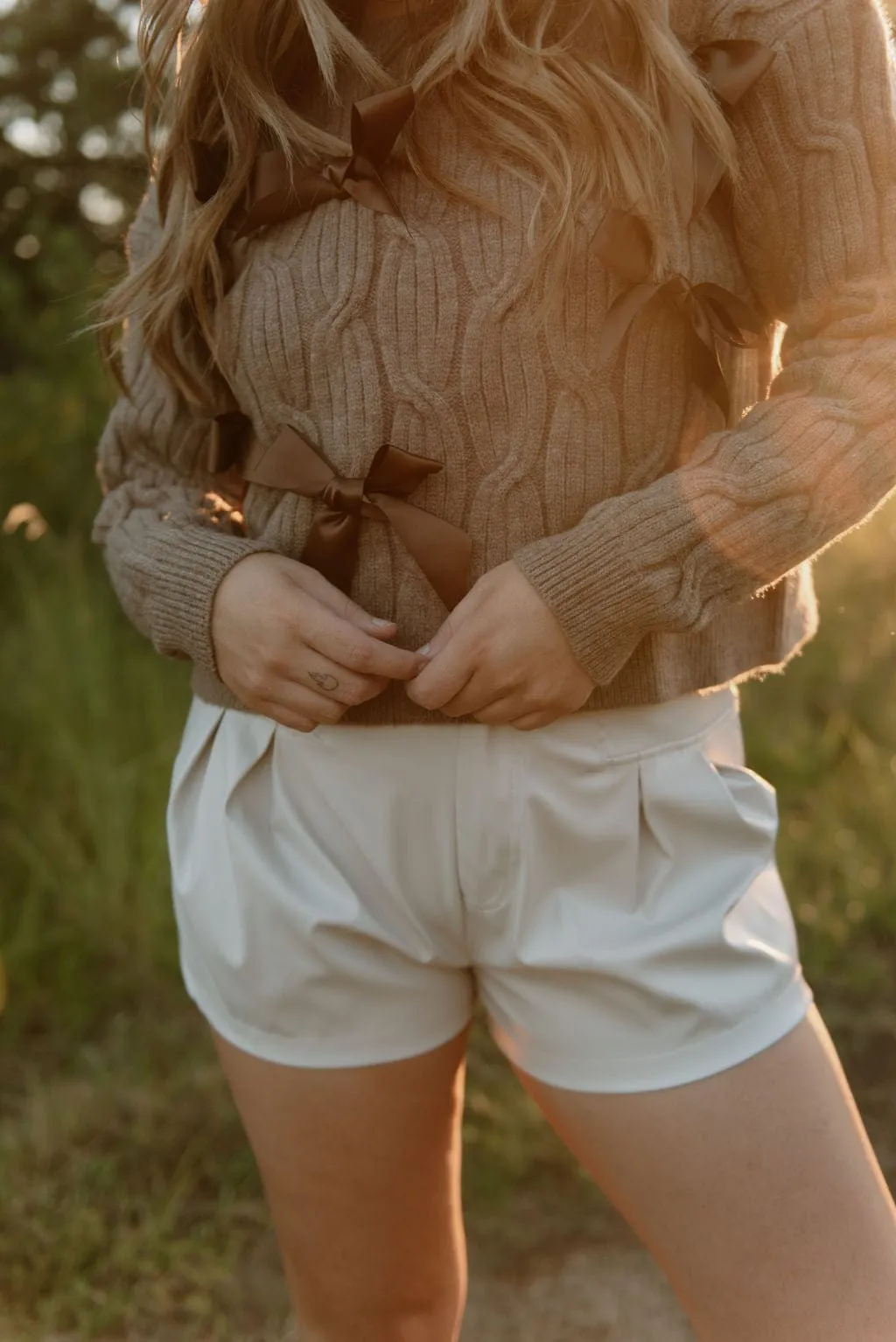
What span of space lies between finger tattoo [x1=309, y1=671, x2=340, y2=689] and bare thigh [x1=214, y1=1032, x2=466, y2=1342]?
0.37 m

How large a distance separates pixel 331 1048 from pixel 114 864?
1712 mm

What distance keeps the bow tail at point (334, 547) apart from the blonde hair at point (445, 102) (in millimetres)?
255

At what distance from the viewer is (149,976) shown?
2.76 m

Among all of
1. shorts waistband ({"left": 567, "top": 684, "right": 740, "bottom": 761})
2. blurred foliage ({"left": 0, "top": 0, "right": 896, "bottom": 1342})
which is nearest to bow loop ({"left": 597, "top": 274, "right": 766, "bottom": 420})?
shorts waistband ({"left": 567, "top": 684, "right": 740, "bottom": 761})

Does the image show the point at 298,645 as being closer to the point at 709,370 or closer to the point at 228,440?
the point at 228,440

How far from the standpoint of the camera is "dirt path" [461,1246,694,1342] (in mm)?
2086

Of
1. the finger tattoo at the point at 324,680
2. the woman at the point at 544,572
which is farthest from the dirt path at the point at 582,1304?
the finger tattoo at the point at 324,680

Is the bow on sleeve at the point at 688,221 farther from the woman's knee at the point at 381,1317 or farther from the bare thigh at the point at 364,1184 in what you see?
the woman's knee at the point at 381,1317

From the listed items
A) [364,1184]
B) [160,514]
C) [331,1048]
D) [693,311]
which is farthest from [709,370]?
[364,1184]

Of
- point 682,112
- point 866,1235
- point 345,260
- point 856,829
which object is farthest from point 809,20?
point 856,829

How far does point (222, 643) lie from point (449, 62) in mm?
557

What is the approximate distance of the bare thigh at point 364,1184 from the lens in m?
1.25

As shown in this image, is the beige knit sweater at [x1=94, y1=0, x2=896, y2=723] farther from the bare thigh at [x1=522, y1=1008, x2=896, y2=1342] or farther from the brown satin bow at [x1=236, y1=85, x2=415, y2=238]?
the bare thigh at [x1=522, y1=1008, x2=896, y2=1342]

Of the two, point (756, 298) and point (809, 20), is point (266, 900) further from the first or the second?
point (809, 20)
